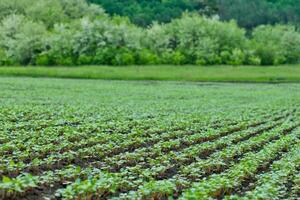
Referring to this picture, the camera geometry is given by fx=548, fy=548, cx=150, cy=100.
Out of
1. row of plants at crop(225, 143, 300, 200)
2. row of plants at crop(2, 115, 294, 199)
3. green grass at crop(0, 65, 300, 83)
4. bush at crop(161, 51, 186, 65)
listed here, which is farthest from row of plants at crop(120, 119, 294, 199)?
bush at crop(161, 51, 186, 65)

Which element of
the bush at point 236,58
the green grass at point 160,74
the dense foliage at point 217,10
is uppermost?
the dense foliage at point 217,10

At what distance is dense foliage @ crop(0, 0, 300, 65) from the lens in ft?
296

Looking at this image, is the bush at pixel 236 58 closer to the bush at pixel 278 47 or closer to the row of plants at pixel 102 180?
the bush at pixel 278 47

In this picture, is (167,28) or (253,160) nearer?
(253,160)

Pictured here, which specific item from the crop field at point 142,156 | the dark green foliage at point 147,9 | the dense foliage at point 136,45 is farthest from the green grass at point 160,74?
the dark green foliage at point 147,9

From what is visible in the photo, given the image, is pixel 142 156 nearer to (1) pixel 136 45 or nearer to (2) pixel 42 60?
(2) pixel 42 60

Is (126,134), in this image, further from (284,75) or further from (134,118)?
(284,75)

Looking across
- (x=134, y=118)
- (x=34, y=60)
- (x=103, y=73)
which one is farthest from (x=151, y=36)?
(x=134, y=118)

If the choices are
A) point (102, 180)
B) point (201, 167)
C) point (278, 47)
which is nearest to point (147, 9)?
point (278, 47)

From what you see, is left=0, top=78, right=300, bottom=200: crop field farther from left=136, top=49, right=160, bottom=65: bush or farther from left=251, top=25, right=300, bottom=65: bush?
left=251, top=25, right=300, bottom=65: bush

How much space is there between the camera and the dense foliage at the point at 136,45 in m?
90.2

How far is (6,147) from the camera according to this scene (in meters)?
15.0

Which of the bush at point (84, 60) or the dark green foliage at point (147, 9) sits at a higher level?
the dark green foliage at point (147, 9)

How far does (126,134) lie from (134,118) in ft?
21.8
